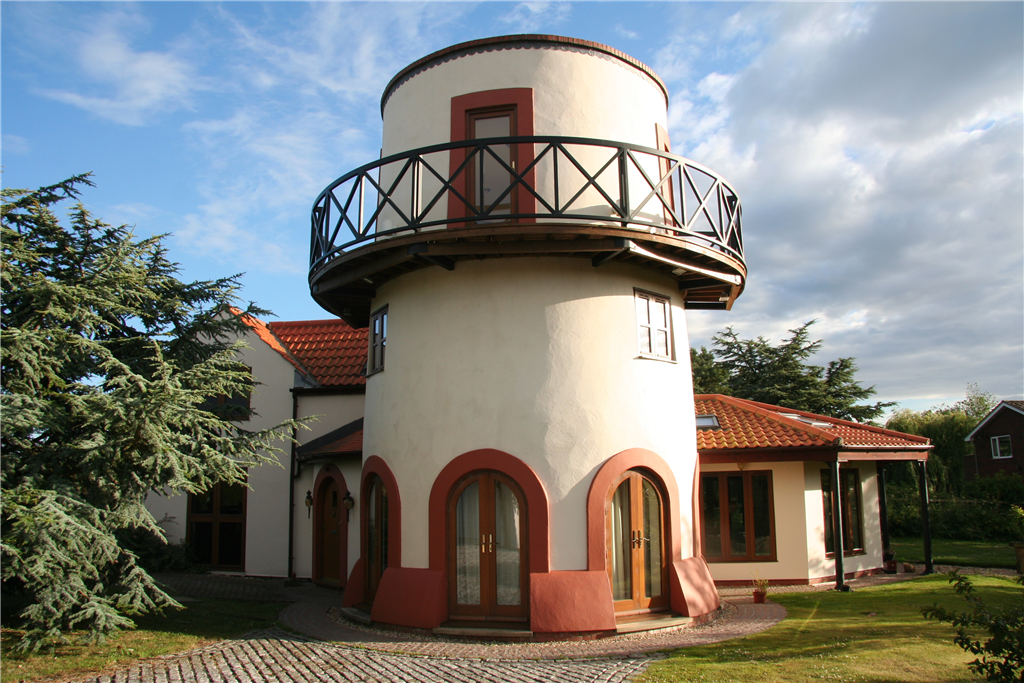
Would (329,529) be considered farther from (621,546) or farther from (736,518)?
(736,518)

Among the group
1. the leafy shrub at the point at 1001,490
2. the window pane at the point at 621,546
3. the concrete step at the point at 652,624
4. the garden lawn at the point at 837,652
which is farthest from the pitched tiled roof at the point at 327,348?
the leafy shrub at the point at 1001,490

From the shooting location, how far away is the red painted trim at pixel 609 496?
380 inches

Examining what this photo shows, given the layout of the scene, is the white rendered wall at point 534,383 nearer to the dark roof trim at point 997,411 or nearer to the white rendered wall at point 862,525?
the white rendered wall at point 862,525

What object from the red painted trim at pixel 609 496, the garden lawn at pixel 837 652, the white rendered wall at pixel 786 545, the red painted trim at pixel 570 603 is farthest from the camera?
the white rendered wall at pixel 786 545

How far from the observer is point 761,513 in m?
14.3

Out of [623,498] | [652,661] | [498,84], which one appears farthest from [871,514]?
[498,84]

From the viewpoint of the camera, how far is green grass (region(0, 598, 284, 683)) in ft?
27.2

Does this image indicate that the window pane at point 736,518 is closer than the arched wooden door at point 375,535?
No

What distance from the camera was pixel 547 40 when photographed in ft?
35.5

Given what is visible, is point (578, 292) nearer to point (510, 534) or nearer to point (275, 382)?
point (510, 534)

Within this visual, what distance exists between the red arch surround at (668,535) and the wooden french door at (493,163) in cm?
395

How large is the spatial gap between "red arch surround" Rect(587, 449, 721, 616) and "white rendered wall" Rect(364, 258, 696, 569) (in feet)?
→ 0.42

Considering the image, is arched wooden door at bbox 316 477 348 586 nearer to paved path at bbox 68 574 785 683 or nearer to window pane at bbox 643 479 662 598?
paved path at bbox 68 574 785 683

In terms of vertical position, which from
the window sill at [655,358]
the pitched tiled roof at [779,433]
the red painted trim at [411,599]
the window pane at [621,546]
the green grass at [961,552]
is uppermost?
the window sill at [655,358]
